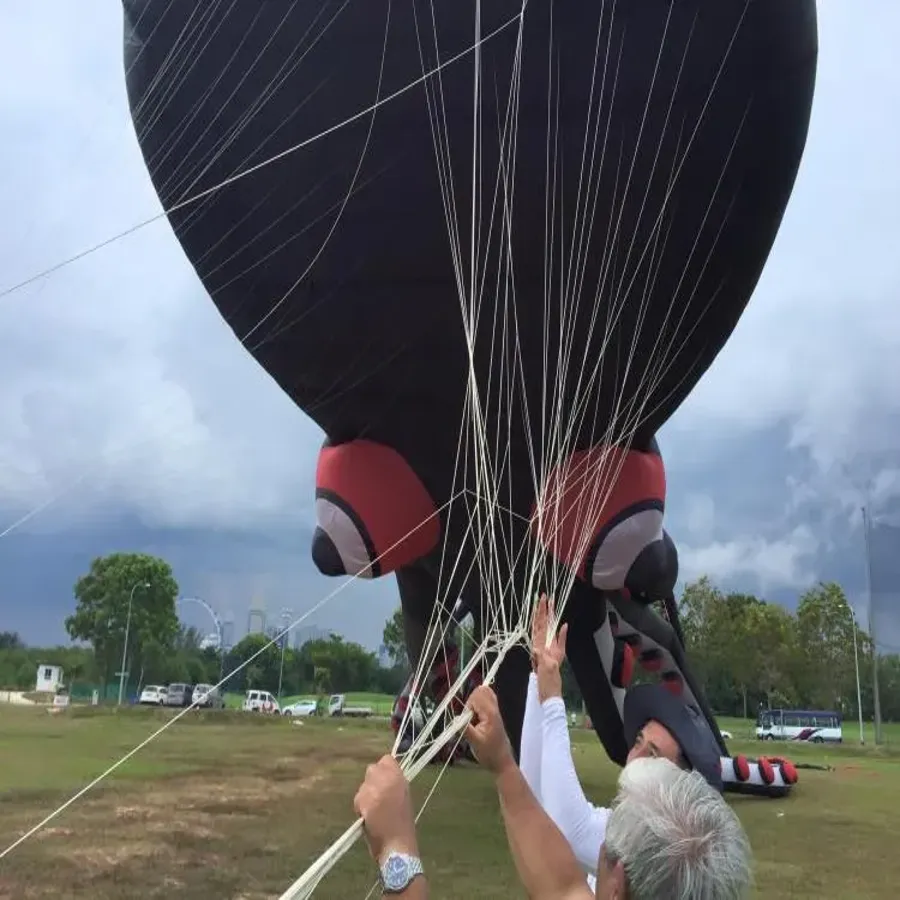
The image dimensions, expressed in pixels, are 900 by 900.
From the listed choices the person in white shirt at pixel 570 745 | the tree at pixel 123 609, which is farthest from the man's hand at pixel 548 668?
the tree at pixel 123 609

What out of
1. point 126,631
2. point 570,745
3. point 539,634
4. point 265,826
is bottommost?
point 265,826

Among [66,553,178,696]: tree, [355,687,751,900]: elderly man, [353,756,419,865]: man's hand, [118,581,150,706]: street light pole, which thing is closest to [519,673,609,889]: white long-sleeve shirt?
[355,687,751,900]: elderly man

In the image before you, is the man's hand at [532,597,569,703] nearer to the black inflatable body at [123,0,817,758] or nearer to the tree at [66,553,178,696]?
the black inflatable body at [123,0,817,758]

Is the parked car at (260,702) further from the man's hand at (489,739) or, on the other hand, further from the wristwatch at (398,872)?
the wristwatch at (398,872)

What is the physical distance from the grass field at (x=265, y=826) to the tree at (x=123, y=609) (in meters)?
33.9

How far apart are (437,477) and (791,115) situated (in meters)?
2.77

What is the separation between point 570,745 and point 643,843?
982 mm

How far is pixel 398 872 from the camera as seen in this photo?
1.53 m

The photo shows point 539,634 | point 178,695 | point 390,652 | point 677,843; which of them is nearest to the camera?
point 677,843

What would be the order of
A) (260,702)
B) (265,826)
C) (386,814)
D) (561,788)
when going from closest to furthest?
(386,814) → (561,788) → (265,826) → (260,702)

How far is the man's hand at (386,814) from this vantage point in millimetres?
1569

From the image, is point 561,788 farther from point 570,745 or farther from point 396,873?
point 396,873

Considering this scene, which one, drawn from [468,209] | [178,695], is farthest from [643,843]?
[178,695]

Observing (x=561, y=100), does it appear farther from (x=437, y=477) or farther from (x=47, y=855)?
(x=47, y=855)
